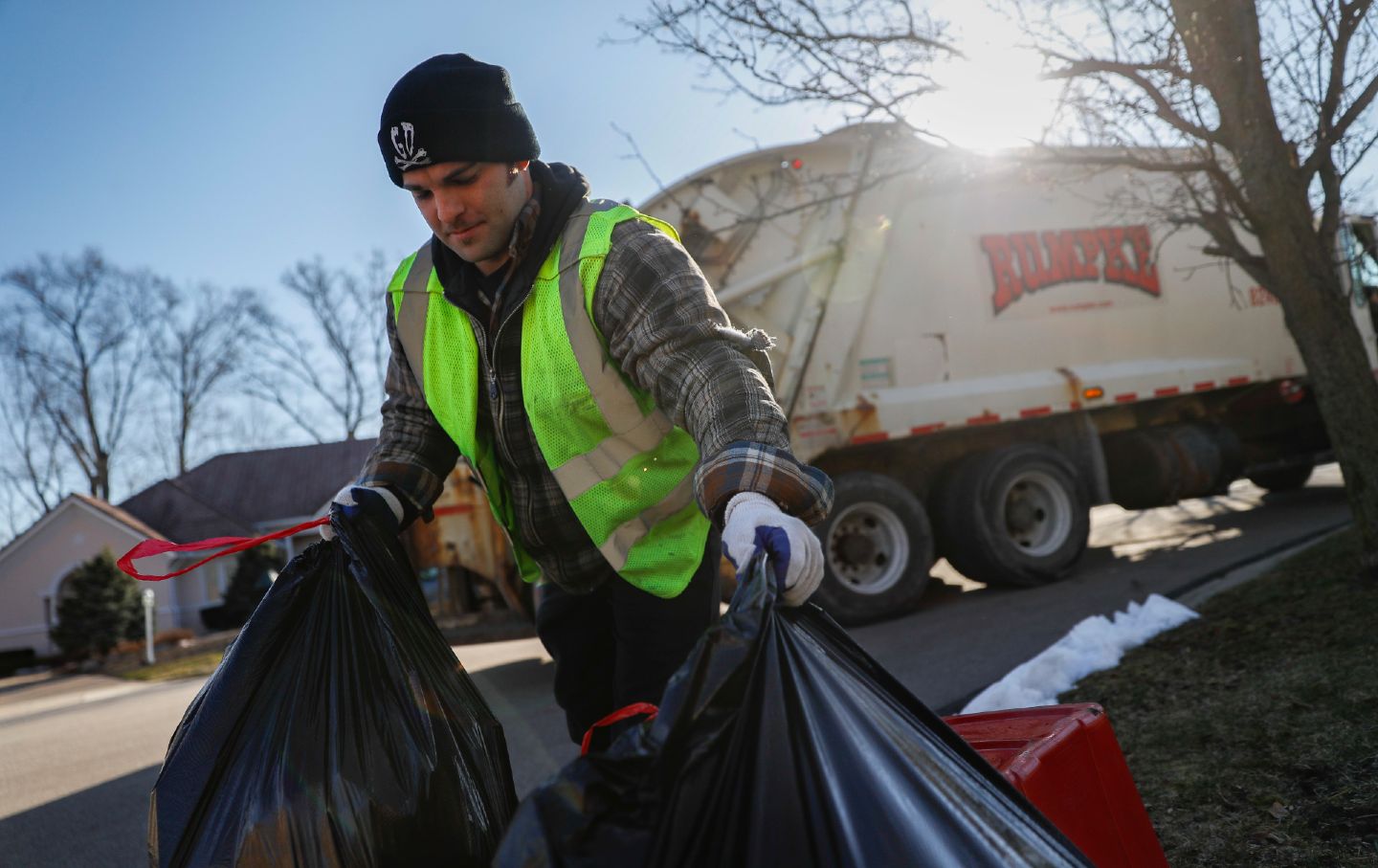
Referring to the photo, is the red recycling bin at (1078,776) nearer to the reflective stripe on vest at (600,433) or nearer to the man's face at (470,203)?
the reflective stripe on vest at (600,433)

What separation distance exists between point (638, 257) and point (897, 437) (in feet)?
15.9

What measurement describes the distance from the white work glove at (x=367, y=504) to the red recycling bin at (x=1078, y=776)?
1102mm

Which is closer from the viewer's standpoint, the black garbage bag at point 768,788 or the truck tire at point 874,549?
the black garbage bag at point 768,788

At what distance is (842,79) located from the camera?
4066mm

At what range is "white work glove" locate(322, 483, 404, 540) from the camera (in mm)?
1771

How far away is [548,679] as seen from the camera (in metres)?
5.98

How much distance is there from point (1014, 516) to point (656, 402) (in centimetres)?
560

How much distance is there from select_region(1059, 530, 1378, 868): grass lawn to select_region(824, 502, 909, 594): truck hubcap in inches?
86.9

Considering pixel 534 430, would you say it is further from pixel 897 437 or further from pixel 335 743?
pixel 897 437

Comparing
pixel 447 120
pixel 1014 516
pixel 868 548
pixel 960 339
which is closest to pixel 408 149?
pixel 447 120

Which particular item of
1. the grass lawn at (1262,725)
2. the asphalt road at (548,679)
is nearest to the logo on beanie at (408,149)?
the grass lawn at (1262,725)

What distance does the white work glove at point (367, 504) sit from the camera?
1.77 m

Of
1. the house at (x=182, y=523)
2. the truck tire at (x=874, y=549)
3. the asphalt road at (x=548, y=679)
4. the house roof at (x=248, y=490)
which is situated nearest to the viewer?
the asphalt road at (x=548, y=679)

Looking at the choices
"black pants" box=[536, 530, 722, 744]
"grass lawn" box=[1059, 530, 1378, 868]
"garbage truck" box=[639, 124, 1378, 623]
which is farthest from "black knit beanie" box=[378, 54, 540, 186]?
"garbage truck" box=[639, 124, 1378, 623]
